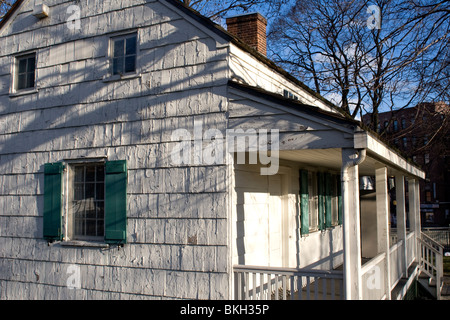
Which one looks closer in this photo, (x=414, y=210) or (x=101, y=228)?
(x=101, y=228)

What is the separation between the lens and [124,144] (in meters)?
7.49

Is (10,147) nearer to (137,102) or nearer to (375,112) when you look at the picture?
(137,102)

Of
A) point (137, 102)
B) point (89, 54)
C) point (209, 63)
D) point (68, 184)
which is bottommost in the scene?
point (68, 184)

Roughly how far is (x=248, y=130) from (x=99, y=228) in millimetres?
3211

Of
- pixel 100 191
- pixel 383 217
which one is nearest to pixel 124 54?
pixel 100 191

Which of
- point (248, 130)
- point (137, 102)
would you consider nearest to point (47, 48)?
point (137, 102)

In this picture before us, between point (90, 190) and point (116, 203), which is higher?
point (90, 190)

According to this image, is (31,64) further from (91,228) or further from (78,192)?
(91,228)

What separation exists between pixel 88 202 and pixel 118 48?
2770 mm

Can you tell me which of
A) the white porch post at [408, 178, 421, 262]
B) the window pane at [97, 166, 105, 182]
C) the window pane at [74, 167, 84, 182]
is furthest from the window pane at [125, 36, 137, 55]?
the white porch post at [408, 178, 421, 262]

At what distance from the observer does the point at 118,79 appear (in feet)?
25.1

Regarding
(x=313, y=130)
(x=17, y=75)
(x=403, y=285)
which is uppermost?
(x=17, y=75)
